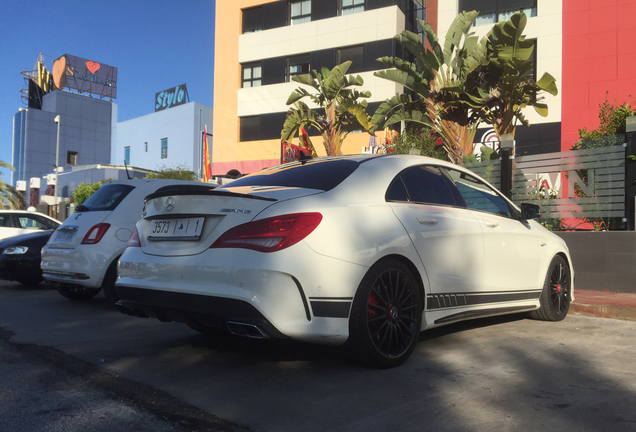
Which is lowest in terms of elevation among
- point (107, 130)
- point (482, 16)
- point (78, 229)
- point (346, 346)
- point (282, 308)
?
point (346, 346)

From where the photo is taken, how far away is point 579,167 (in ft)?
28.2

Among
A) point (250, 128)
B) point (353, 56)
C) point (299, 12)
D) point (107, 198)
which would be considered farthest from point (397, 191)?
point (299, 12)

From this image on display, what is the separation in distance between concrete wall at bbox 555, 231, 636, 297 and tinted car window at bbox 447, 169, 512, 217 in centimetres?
383

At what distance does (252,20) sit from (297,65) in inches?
173

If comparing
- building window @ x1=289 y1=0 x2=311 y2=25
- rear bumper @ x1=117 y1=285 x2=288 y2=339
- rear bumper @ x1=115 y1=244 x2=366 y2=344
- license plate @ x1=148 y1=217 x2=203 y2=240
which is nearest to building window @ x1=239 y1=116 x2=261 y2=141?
building window @ x1=289 y1=0 x2=311 y2=25

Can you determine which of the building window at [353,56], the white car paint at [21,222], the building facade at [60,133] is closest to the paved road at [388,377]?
the white car paint at [21,222]

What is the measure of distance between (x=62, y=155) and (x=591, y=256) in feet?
266

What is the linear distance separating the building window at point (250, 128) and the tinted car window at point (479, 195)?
25.6 meters

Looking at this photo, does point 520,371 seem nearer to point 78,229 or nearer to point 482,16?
point 78,229

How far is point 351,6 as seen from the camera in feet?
91.8

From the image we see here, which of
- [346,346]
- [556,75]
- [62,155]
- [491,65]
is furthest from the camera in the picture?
[62,155]

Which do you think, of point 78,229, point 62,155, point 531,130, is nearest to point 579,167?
point 78,229

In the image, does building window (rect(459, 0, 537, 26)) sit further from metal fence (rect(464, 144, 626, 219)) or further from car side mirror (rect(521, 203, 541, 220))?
car side mirror (rect(521, 203, 541, 220))

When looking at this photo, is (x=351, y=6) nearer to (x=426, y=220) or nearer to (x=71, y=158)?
(x=426, y=220)
